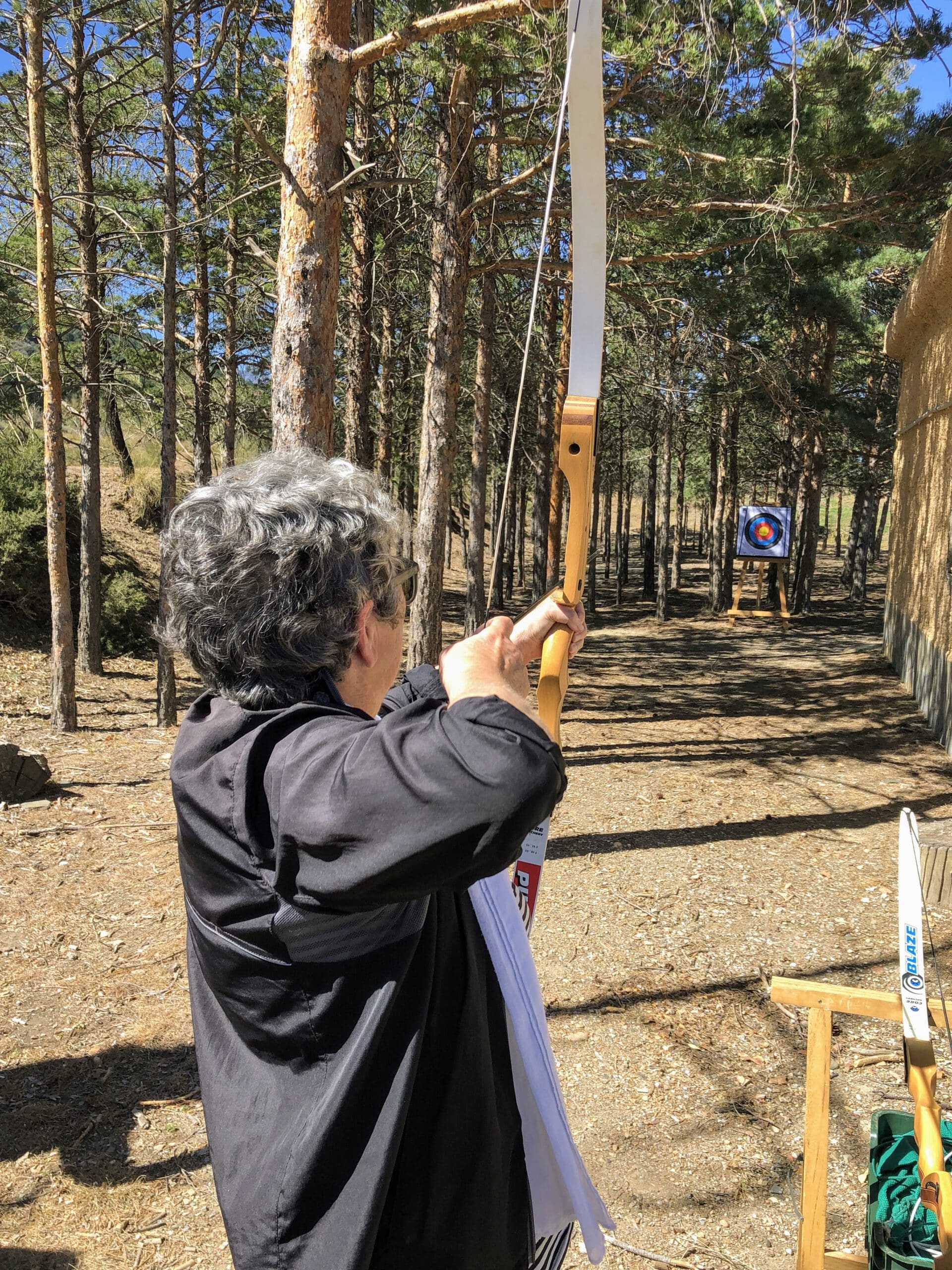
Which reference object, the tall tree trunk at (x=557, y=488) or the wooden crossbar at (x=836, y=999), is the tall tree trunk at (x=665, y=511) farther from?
the wooden crossbar at (x=836, y=999)

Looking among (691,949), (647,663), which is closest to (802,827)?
(691,949)

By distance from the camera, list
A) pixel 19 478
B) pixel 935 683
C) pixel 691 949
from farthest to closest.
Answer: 1. pixel 19 478
2. pixel 935 683
3. pixel 691 949

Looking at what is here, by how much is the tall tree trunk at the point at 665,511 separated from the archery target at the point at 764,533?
4.37ft

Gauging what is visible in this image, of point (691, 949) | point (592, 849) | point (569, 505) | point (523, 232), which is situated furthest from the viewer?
point (523, 232)

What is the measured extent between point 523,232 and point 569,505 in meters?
11.4

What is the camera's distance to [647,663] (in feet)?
44.6

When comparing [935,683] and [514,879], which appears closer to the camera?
[514,879]

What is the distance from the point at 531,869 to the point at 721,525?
57.2ft

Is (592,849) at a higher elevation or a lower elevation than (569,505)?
lower

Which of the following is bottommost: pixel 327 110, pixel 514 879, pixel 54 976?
pixel 54 976

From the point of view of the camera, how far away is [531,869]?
5.12 ft

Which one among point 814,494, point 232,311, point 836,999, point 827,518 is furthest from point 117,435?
point 827,518

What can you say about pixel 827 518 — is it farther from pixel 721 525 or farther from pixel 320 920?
pixel 320 920

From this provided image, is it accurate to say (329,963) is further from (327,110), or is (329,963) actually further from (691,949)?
(327,110)
